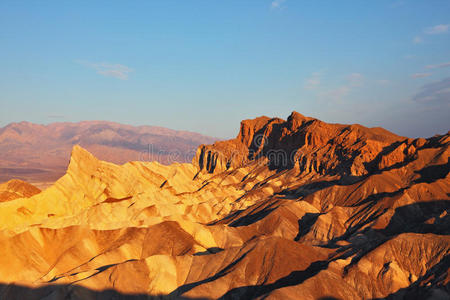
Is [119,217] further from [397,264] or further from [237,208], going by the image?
[397,264]

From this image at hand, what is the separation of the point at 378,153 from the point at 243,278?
5803 centimetres

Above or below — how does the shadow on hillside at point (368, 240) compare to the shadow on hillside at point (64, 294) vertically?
above

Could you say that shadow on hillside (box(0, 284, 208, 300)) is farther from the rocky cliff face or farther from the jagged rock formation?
the rocky cliff face

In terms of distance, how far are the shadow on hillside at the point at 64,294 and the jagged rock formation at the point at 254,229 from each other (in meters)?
0.12

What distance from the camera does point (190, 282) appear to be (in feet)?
121

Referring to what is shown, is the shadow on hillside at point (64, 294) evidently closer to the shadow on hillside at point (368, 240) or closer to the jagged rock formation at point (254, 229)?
the jagged rock formation at point (254, 229)

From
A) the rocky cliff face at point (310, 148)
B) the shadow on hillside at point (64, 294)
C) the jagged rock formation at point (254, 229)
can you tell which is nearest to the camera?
the shadow on hillside at point (64, 294)

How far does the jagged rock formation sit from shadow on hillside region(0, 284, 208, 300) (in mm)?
121

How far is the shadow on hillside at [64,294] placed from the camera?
33.2 meters

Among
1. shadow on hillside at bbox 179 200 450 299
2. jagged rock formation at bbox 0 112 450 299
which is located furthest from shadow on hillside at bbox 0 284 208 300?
shadow on hillside at bbox 179 200 450 299

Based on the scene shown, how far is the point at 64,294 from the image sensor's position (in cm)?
3325

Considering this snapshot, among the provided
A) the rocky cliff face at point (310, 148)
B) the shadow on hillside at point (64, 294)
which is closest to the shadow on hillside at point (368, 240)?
the shadow on hillside at point (64, 294)

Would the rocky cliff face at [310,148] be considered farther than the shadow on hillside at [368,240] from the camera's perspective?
Yes

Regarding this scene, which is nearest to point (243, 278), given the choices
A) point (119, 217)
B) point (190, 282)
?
point (190, 282)
